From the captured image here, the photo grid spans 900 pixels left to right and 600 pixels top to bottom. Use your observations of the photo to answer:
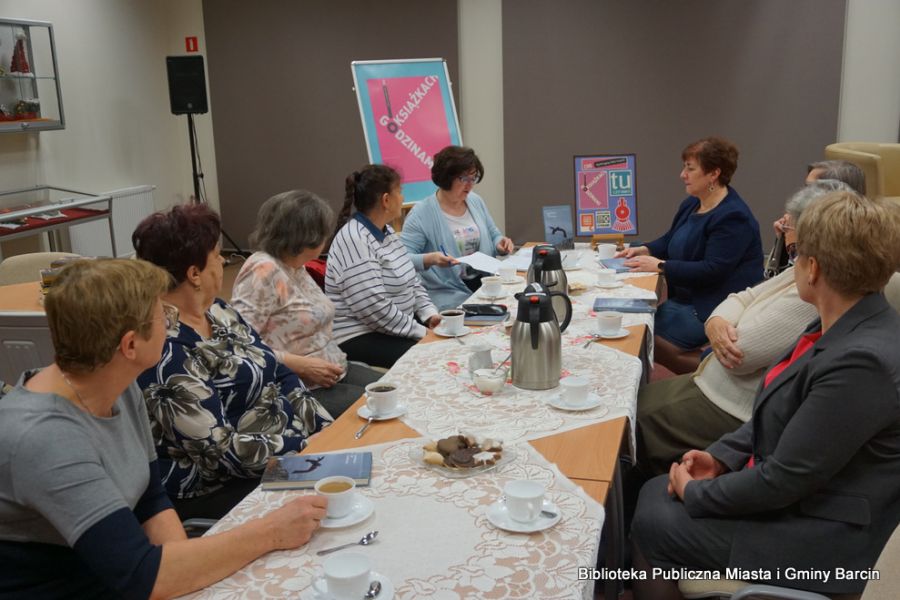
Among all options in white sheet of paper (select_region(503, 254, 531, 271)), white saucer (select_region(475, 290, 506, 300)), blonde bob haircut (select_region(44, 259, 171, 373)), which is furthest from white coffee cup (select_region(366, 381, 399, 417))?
white sheet of paper (select_region(503, 254, 531, 271))

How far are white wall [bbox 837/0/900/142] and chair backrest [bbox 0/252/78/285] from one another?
6025mm

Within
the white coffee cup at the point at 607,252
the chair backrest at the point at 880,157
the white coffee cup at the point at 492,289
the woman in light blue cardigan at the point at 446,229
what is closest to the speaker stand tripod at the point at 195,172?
the woman in light blue cardigan at the point at 446,229

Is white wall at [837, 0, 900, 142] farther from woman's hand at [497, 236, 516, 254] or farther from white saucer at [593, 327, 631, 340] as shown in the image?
white saucer at [593, 327, 631, 340]

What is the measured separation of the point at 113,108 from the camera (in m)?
7.22

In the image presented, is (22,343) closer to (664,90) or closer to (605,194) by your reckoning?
(605,194)

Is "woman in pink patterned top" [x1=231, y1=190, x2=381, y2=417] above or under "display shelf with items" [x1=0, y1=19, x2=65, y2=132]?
under

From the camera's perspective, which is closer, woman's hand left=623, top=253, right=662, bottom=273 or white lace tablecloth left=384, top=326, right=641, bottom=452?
white lace tablecloth left=384, top=326, right=641, bottom=452

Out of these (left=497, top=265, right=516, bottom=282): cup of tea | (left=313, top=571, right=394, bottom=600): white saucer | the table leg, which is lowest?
the table leg

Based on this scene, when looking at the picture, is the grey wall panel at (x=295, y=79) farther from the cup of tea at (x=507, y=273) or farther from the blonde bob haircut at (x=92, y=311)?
the blonde bob haircut at (x=92, y=311)

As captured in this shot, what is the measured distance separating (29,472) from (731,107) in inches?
263

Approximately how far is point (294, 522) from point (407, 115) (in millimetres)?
4052

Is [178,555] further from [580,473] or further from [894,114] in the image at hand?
[894,114]

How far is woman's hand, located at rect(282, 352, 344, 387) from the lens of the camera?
2.78 m

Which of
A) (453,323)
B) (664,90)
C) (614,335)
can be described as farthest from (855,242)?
(664,90)
